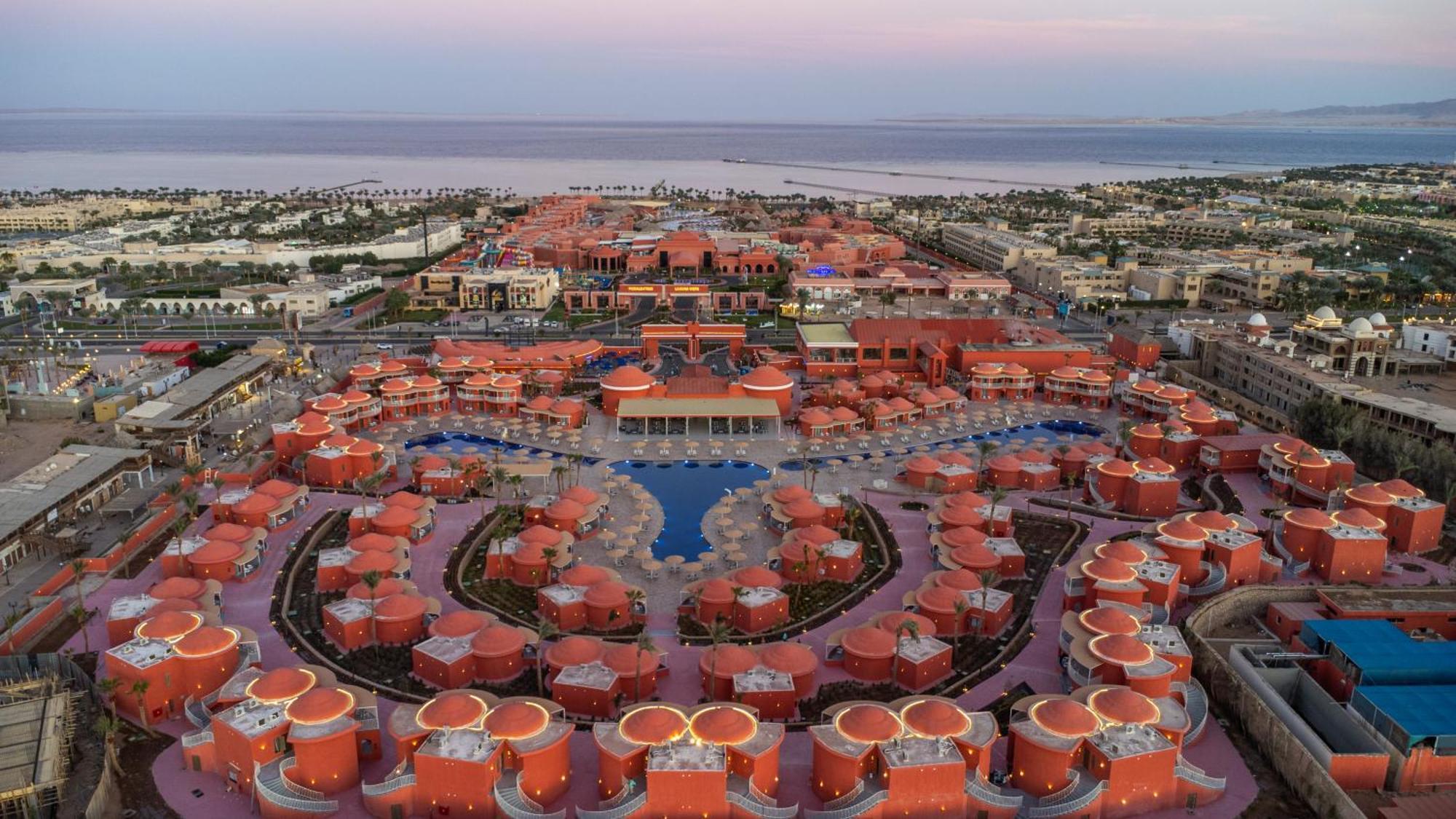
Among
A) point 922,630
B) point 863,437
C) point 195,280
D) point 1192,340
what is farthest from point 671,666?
point 195,280

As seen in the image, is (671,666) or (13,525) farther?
(13,525)

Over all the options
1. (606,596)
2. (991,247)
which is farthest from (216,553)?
(991,247)

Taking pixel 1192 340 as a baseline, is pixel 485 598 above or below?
below

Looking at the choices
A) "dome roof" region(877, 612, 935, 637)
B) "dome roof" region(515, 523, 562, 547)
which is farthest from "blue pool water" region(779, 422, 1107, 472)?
"dome roof" region(515, 523, 562, 547)

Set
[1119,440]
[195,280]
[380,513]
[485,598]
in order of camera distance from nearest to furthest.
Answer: [485,598]
[380,513]
[1119,440]
[195,280]

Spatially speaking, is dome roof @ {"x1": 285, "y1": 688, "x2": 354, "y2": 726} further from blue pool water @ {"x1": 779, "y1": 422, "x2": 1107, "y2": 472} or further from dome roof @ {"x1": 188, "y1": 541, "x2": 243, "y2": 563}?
blue pool water @ {"x1": 779, "y1": 422, "x2": 1107, "y2": 472}

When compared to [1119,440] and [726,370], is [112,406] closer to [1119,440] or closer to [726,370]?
[726,370]

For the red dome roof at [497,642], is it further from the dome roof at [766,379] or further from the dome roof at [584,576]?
the dome roof at [766,379]
